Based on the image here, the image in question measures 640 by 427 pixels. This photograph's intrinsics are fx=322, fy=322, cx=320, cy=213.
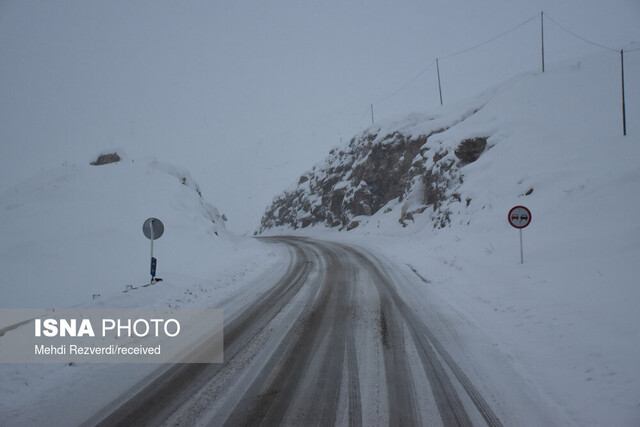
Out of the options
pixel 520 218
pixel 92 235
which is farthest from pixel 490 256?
pixel 92 235

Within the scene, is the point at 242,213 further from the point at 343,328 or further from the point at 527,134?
the point at 343,328

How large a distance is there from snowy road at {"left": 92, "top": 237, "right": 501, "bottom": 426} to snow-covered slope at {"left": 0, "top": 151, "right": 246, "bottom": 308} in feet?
23.2

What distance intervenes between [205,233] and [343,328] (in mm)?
16721

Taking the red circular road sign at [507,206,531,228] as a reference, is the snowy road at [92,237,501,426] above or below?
below

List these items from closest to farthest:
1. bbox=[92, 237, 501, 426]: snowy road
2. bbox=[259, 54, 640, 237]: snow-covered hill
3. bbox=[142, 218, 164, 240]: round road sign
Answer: bbox=[92, 237, 501, 426]: snowy road
bbox=[142, 218, 164, 240]: round road sign
bbox=[259, 54, 640, 237]: snow-covered hill

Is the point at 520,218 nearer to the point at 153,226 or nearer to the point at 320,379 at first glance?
the point at 320,379

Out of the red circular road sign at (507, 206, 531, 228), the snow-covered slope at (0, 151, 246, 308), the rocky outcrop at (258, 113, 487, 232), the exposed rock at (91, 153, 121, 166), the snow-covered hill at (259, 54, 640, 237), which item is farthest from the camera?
the exposed rock at (91, 153, 121, 166)

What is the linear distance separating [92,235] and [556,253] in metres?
19.3

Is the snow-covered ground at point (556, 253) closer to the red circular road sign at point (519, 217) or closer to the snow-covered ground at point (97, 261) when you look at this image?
the red circular road sign at point (519, 217)

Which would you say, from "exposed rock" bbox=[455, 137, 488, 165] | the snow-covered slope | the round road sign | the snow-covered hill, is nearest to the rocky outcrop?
"exposed rock" bbox=[455, 137, 488, 165]

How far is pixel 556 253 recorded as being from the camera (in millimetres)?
9820

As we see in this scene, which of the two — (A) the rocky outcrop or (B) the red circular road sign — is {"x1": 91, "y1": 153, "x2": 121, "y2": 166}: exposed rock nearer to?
(A) the rocky outcrop

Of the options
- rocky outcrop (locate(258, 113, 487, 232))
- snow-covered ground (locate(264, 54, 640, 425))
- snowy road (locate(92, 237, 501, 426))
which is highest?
rocky outcrop (locate(258, 113, 487, 232))

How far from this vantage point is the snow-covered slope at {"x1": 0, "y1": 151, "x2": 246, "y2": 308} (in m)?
11.6
